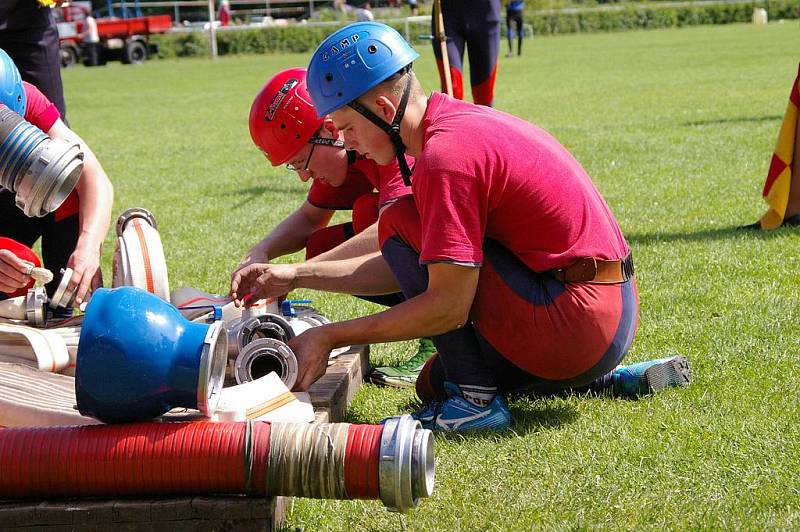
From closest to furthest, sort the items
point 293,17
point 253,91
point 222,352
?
point 222,352 < point 253,91 < point 293,17

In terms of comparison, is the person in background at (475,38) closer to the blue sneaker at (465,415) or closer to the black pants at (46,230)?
the black pants at (46,230)

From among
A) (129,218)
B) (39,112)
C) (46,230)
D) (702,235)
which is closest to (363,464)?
(129,218)

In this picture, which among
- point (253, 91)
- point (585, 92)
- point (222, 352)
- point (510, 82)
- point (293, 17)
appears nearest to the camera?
point (222, 352)

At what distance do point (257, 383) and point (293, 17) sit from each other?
215 ft

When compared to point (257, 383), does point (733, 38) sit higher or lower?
lower

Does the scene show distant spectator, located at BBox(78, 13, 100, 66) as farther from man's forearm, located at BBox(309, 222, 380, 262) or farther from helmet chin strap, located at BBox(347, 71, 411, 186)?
helmet chin strap, located at BBox(347, 71, 411, 186)

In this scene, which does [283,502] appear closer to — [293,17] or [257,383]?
[257,383]

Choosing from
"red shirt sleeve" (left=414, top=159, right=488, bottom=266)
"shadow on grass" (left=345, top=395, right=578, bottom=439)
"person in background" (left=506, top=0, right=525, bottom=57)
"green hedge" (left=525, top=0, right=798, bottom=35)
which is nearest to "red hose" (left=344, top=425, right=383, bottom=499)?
"red shirt sleeve" (left=414, top=159, right=488, bottom=266)

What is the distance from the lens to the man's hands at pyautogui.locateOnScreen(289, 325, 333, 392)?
3486mm

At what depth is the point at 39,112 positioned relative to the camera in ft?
15.2

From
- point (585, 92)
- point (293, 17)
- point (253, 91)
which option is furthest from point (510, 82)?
point (293, 17)

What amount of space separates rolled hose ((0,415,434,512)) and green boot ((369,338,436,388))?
1.73 meters

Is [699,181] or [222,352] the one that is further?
[699,181]

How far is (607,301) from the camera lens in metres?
3.53
